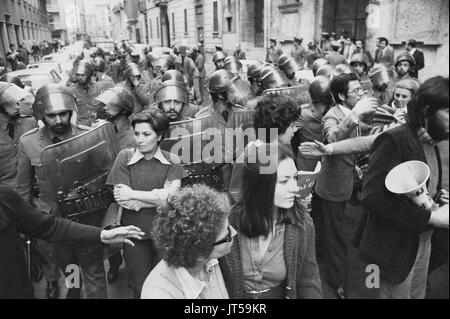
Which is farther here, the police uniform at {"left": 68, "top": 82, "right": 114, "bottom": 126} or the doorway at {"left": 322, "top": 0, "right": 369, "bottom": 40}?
the doorway at {"left": 322, "top": 0, "right": 369, "bottom": 40}

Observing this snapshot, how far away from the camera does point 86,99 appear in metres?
5.88

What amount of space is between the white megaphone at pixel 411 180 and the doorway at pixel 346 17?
42.3ft

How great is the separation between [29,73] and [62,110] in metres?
6.97

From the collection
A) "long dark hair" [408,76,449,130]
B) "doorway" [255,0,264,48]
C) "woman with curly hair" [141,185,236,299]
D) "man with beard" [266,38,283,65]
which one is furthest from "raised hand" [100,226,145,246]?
"doorway" [255,0,264,48]

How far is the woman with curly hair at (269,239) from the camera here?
195cm

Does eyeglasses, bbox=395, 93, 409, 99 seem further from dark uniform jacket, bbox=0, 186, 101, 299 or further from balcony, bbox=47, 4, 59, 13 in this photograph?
balcony, bbox=47, 4, 59, 13

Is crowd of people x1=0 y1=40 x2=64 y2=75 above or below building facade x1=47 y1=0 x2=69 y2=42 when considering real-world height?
below

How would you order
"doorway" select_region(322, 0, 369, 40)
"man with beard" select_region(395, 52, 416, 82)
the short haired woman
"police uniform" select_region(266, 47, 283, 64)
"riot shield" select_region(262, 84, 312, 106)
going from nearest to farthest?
the short haired woman → "riot shield" select_region(262, 84, 312, 106) → "man with beard" select_region(395, 52, 416, 82) → "police uniform" select_region(266, 47, 283, 64) → "doorway" select_region(322, 0, 369, 40)

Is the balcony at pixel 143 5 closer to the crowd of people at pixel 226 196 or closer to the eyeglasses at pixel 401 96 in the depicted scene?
the crowd of people at pixel 226 196

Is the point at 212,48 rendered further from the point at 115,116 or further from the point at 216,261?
the point at 216,261

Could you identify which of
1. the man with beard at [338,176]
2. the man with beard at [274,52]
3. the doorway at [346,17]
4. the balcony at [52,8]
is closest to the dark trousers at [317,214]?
the man with beard at [338,176]

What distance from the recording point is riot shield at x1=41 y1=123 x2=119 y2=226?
8.20ft

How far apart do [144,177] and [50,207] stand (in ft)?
2.33
